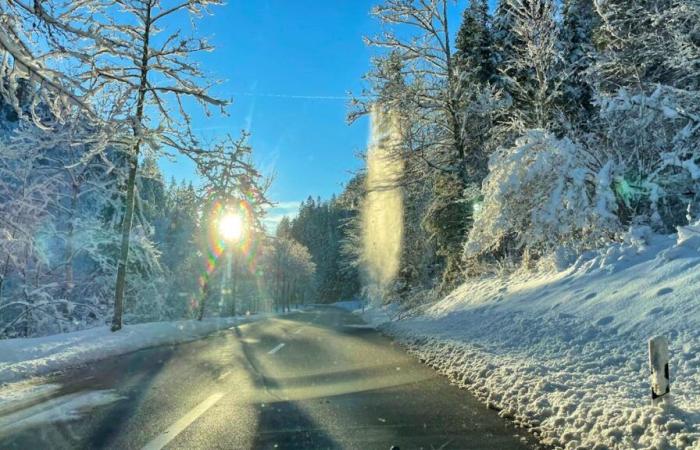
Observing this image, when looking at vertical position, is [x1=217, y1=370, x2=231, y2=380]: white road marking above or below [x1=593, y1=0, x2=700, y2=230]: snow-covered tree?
below

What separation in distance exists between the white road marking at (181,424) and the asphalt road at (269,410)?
0.01 meters

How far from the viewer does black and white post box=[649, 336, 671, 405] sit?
14.1 ft

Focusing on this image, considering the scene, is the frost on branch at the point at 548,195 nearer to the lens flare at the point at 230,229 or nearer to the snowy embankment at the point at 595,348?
the snowy embankment at the point at 595,348

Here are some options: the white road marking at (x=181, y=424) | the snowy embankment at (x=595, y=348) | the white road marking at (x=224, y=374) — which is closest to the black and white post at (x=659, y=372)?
the snowy embankment at (x=595, y=348)

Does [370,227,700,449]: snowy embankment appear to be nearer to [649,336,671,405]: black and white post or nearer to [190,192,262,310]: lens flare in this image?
[649,336,671,405]: black and white post

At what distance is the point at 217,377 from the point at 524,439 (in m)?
5.11

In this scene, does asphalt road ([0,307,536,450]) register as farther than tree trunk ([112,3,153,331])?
No

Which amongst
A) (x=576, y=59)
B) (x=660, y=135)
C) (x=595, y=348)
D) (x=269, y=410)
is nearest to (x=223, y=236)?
(x=576, y=59)

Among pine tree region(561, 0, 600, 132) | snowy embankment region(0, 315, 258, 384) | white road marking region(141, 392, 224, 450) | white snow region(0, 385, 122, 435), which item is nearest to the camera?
white road marking region(141, 392, 224, 450)

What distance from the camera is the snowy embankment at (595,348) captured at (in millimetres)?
4293

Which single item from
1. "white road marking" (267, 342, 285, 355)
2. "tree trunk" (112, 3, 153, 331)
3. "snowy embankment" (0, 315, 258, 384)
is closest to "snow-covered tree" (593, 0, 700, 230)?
"white road marking" (267, 342, 285, 355)

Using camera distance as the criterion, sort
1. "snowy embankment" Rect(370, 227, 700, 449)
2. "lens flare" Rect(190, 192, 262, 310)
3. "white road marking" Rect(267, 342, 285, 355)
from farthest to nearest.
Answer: "lens flare" Rect(190, 192, 262, 310) → "white road marking" Rect(267, 342, 285, 355) → "snowy embankment" Rect(370, 227, 700, 449)

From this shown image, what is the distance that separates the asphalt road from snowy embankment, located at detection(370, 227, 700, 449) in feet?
1.58

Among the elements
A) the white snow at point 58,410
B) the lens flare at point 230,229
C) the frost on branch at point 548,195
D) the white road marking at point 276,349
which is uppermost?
the lens flare at point 230,229
